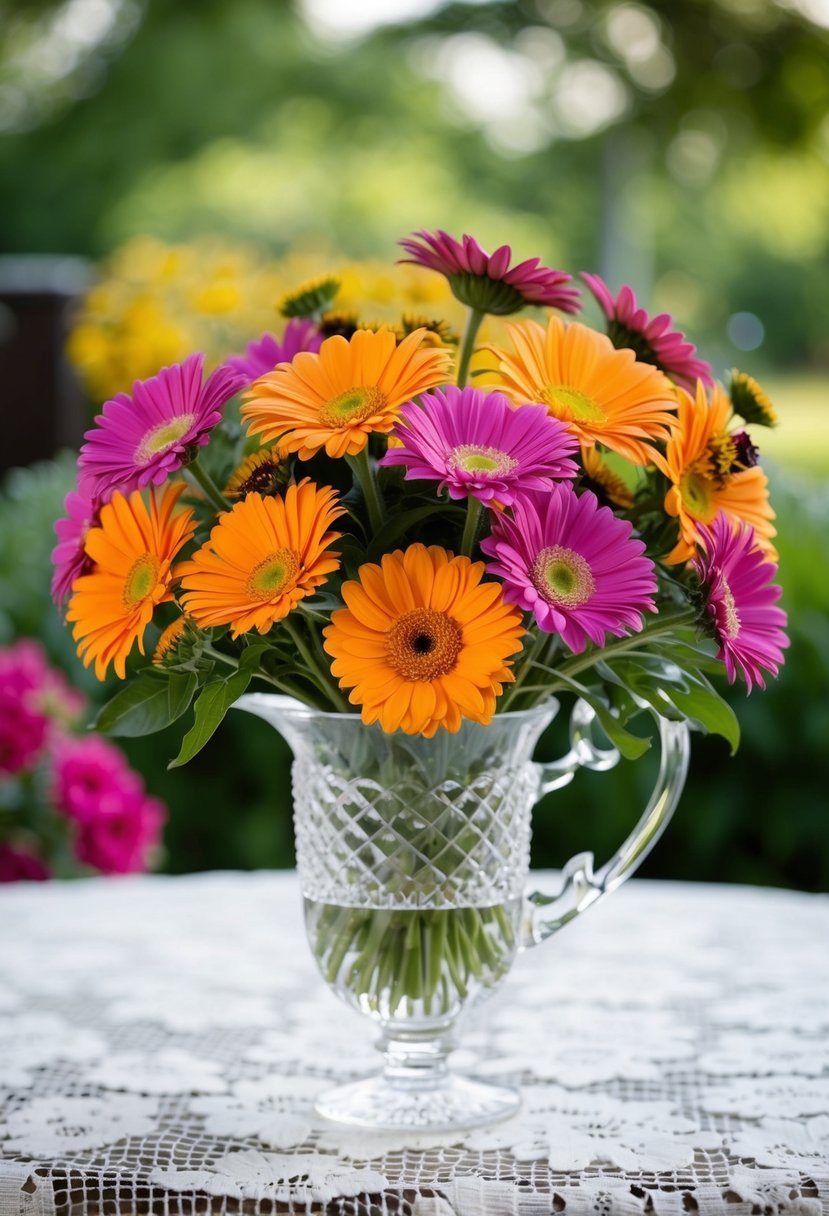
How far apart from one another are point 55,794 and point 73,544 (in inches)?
39.6

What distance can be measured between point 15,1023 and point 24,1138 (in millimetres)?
204

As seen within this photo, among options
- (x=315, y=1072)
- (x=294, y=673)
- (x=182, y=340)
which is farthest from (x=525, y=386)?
(x=182, y=340)

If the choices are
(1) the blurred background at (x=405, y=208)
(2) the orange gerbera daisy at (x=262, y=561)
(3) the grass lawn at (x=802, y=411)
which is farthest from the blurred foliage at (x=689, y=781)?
(3) the grass lawn at (x=802, y=411)

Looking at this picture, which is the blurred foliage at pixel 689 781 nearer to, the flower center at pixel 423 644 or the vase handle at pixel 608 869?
the vase handle at pixel 608 869

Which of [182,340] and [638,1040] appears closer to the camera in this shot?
[638,1040]

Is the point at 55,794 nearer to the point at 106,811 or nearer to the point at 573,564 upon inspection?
the point at 106,811

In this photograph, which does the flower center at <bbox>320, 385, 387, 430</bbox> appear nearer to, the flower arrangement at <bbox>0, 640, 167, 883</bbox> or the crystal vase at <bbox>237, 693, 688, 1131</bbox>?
the crystal vase at <bbox>237, 693, 688, 1131</bbox>

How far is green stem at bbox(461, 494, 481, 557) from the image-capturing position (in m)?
0.65

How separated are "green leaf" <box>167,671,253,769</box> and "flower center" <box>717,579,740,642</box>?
0.74 feet

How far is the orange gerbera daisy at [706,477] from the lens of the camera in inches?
27.1

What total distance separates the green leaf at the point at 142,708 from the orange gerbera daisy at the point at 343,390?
14 centimetres

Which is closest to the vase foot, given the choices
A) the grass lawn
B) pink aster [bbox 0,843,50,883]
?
pink aster [bbox 0,843,50,883]

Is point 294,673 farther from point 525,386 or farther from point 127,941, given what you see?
point 127,941

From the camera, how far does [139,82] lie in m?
9.40
